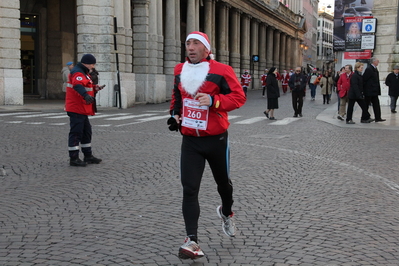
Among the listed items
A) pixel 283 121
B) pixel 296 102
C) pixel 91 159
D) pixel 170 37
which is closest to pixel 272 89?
pixel 283 121

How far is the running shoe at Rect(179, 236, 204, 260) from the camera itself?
433cm

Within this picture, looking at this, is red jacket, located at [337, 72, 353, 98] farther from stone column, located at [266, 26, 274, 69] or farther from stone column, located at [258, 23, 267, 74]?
stone column, located at [266, 26, 274, 69]

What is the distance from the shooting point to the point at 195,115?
15.1ft

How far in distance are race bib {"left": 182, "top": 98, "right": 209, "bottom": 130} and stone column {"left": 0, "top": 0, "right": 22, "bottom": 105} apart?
20.1m

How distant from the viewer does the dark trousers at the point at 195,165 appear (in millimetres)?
4555

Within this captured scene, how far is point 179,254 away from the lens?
440cm

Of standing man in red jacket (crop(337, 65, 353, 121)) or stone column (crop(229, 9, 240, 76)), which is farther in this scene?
stone column (crop(229, 9, 240, 76))

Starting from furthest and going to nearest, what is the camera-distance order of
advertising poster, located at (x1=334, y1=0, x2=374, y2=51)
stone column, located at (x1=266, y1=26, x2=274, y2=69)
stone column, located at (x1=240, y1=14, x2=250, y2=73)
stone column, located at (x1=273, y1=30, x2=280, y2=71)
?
1. stone column, located at (x1=273, y1=30, x2=280, y2=71)
2. stone column, located at (x1=266, y1=26, x2=274, y2=69)
3. advertising poster, located at (x1=334, y1=0, x2=374, y2=51)
4. stone column, located at (x1=240, y1=14, x2=250, y2=73)

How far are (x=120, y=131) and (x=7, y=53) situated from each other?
1094 centimetres

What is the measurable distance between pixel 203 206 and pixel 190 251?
1.97 meters

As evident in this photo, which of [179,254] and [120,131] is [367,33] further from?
[179,254]

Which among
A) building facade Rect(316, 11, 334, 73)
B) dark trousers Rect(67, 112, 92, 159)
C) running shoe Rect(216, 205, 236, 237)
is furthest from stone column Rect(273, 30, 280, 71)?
building facade Rect(316, 11, 334, 73)

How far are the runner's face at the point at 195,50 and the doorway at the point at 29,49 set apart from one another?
27.7 metres

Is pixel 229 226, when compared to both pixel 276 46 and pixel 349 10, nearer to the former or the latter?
pixel 349 10
